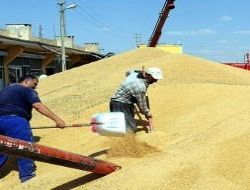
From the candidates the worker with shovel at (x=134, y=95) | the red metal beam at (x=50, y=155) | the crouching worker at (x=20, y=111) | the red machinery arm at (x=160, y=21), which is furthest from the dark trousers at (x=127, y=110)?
the red machinery arm at (x=160, y=21)

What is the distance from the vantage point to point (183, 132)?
7.53m

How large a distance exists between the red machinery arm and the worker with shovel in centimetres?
1289

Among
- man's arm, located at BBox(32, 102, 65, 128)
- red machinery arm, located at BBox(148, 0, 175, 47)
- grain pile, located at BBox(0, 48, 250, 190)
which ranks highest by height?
red machinery arm, located at BBox(148, 0, 175, 47)

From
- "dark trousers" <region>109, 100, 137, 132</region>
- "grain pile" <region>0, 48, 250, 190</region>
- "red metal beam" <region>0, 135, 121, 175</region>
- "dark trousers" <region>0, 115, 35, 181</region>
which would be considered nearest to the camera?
"red metal beam" <region>0, 135, 121, 175</region>

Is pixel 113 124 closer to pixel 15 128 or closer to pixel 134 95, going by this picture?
pixel 134 95

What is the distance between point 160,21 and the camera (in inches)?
818

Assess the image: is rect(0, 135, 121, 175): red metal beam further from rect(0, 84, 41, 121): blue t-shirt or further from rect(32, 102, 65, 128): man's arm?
rect(0, 84, 41, 121): blue t-shirt

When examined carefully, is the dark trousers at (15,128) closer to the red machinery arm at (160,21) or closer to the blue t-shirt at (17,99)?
the blue t-shirt at (17,99)

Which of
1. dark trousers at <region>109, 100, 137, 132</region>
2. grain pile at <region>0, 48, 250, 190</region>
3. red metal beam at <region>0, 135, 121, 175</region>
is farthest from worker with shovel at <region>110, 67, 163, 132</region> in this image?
red metal beam at <region>0, 135, 121, 175</region>

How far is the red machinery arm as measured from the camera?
2014 cm

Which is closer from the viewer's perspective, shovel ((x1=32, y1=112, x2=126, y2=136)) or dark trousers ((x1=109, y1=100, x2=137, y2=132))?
shovel ((x1=32, y1=112, x2=126, y2=136))

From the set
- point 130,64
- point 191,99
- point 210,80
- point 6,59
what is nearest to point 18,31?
point 6,59

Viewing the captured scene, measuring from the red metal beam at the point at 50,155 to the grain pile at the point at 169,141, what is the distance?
15 cm

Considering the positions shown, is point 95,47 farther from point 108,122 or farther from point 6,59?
point 108,122
